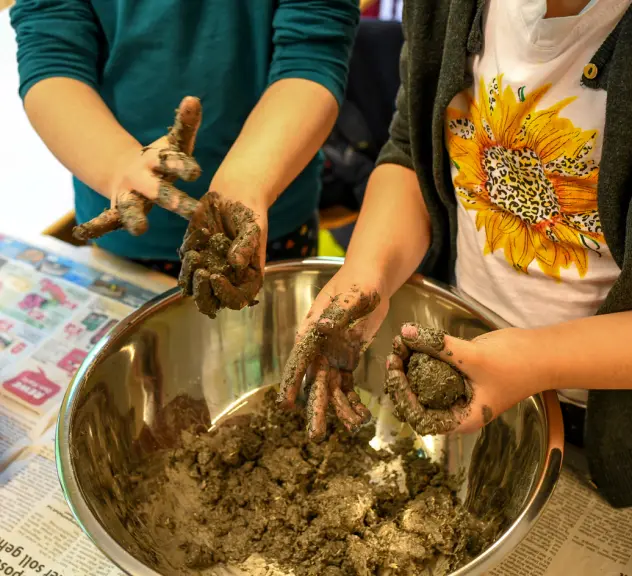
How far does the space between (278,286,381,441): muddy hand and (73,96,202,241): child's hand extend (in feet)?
0.68

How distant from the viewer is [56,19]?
3.15ft

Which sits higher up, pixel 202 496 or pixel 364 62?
pixel 364 62

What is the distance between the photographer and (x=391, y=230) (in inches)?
37.0

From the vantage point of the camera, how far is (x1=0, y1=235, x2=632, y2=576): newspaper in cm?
81

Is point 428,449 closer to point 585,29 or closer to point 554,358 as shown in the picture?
point 554,358

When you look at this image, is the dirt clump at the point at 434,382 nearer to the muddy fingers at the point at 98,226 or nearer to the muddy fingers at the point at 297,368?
the muddy fingers at the point at 297,368

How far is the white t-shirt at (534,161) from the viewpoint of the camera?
710 mm

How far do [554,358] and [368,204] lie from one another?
39cm

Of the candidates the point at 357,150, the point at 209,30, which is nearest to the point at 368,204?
the point at 209,30

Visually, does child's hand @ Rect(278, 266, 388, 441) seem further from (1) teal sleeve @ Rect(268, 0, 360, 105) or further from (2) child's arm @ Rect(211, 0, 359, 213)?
(1) teal sleeve @ Rect(268, 0, 360, 105)

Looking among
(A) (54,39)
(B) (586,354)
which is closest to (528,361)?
(B) (586,354)

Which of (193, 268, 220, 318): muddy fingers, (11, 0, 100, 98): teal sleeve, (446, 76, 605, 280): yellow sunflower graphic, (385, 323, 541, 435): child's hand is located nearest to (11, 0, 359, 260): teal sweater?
(11, 0, 100, 98): teal sleeve

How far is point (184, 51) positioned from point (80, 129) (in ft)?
0.68

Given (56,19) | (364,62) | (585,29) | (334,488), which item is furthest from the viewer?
(364,62)
